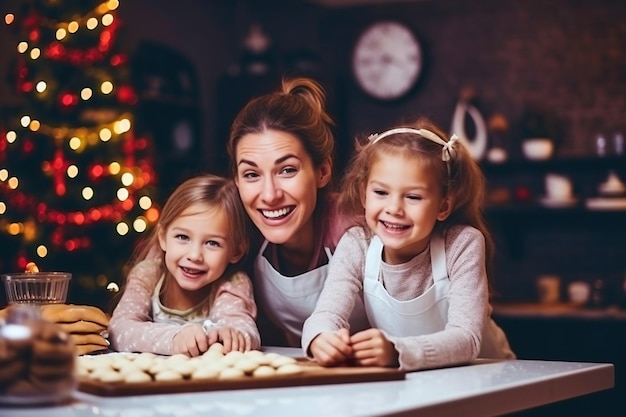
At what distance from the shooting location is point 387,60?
22.7 feet

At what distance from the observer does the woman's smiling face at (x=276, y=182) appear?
7.84ft

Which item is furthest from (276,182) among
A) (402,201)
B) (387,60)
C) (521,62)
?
(387,60)

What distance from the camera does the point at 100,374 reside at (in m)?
1.61

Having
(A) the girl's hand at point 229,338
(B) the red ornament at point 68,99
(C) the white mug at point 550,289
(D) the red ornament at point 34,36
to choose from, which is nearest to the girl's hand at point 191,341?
(A) the girl's hand at point 229,338

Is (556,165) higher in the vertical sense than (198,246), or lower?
higher

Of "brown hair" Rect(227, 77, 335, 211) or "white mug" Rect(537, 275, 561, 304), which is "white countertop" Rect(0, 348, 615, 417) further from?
"white mug" Rect(537, 275, 561, 304)

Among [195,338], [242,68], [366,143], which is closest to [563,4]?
[242,68]

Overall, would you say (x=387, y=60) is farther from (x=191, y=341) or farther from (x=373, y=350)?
(x=373, y=350)

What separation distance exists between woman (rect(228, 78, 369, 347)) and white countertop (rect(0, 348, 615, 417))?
56 cm

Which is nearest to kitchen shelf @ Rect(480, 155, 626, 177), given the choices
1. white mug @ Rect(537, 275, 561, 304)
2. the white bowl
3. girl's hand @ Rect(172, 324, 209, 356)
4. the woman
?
the white bowl

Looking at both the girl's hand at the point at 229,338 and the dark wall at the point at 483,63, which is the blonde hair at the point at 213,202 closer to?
the girl's hand at the point at 229,338

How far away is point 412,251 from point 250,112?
1.83ft

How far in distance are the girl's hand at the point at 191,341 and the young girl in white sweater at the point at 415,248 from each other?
0.68 feet

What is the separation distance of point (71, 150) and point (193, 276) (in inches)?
122
